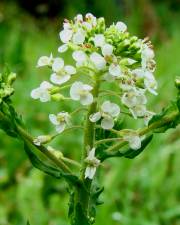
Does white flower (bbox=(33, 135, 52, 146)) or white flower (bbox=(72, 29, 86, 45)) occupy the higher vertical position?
white flower (bbox=(72, 29, 86, 45))

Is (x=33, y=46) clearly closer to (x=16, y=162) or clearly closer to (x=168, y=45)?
(x=168, y=45)

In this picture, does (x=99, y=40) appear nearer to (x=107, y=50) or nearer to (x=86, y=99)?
(x=107, y=50)

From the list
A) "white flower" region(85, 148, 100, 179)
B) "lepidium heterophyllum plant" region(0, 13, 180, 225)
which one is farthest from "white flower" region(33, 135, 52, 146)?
"white flower" region(85, 148, 100, 179)

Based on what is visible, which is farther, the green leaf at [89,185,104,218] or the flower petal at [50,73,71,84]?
the green leaf at [89,185,104,218]

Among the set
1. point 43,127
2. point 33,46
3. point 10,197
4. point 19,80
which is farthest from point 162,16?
point 10,197

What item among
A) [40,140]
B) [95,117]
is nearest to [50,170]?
[40,140]

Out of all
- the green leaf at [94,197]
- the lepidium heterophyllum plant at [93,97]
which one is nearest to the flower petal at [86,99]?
the lepidium heterophyllum plant at [93,97]

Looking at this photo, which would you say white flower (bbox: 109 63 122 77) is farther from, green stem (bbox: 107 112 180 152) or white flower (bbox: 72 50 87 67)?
green stem (bbox: 107 112 180 152)
